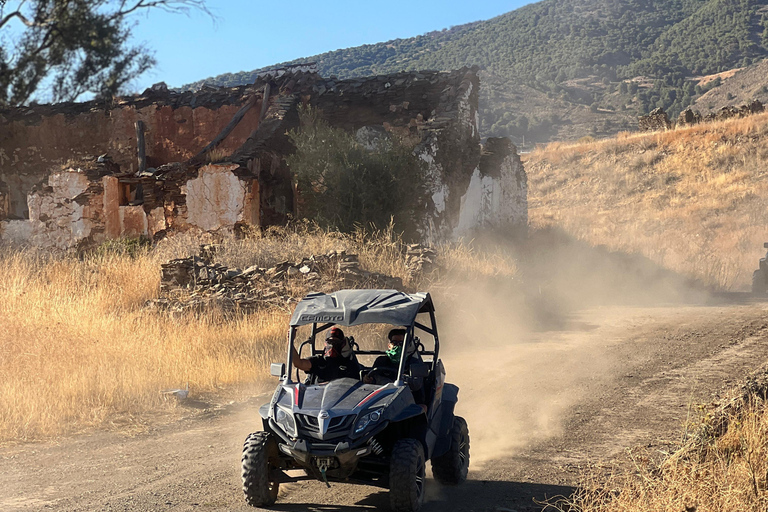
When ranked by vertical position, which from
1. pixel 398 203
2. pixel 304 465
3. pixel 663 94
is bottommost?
pixel 304 465

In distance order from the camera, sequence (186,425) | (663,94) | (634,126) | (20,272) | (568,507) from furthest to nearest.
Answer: (663,94)
(634,126)
(20,272)
(186,425)
(568,507)

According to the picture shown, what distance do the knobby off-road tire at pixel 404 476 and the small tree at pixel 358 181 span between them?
12.1 m

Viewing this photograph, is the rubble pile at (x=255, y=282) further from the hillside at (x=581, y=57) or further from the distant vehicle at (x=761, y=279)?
the hillside at (x=581, y=57)

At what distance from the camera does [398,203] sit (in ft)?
57.6

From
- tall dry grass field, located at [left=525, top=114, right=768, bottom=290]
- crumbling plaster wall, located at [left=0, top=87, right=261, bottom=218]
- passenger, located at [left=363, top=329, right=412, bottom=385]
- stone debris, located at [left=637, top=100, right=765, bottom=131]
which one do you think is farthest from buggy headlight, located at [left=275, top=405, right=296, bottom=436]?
stone debris, located at [left=637, top=100, right=765, bottom=131]

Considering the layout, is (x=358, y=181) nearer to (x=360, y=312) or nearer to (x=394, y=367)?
(x=394, y=367)

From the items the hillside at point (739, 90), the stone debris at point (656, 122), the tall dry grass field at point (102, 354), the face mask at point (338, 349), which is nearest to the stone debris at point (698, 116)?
the stone debris at point (656, 122)

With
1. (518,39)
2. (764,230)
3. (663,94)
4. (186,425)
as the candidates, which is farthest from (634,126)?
(186,425)

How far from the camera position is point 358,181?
1727 centimetres

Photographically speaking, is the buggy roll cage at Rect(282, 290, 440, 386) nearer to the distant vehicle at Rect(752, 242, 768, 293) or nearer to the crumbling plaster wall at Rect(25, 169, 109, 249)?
the distant vehicle at Rect(752, 242, 768, 293)

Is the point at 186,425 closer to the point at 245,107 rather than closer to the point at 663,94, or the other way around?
the point at 245,107

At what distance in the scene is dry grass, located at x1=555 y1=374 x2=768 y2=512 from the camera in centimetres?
507

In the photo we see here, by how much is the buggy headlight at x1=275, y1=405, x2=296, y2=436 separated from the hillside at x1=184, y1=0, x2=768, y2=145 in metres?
62.4

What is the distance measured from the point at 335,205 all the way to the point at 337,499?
39.9 ft
